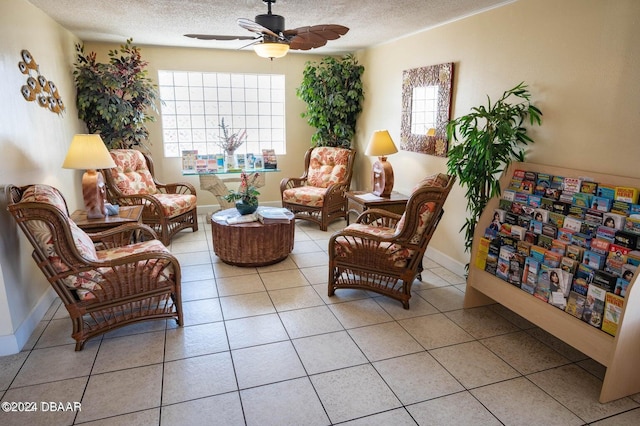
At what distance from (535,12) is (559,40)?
0.32 meters

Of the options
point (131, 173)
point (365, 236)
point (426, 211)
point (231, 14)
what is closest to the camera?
point (426, 211)

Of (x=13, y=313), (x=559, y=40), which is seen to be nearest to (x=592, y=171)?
(x=559, y=40)

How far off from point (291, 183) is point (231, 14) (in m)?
2.53

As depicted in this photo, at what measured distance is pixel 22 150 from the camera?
2.71 meters

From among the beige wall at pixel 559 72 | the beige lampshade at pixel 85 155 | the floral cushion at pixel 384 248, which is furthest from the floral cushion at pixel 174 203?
the beige wall at pixel 559 72

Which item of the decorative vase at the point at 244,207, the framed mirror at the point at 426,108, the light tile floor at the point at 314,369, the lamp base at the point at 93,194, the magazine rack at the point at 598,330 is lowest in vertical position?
the light tile floor at the point at 314,369

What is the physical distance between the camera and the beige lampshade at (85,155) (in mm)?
3006

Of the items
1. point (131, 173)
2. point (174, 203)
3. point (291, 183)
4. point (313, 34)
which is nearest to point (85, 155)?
point (174, 203)

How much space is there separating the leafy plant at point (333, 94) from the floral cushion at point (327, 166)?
0.31 m

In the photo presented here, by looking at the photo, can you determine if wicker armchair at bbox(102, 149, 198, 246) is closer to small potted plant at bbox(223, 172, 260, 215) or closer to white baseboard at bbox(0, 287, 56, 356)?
small potted plant at bbox(223, 172, 260, 215)

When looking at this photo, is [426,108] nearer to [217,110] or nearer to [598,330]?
[598,330]

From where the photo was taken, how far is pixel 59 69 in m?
3.81

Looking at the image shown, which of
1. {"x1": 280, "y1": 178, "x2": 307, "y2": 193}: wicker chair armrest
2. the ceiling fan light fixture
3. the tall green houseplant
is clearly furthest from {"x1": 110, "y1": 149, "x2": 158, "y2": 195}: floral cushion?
the tall green houseplant

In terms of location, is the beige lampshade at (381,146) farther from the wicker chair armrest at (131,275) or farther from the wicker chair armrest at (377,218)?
the wicker chair armrest at (131,275)
